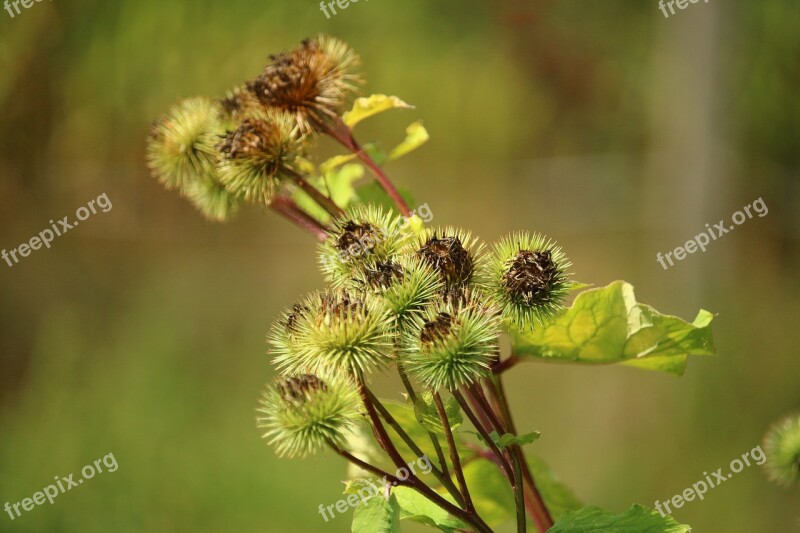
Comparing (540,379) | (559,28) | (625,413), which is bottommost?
(625,413)

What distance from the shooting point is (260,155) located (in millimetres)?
665

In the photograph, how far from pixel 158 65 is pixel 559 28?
129 cm

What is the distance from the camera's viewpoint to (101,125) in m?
2.87

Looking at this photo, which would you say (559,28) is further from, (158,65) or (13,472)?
(13,472)

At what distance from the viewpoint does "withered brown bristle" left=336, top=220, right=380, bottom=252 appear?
1.89 ft

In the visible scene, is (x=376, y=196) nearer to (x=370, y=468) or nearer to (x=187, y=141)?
(x=187, y=141)

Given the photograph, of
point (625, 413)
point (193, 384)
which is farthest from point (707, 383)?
point (193, 384)

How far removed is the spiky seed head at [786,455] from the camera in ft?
2.17

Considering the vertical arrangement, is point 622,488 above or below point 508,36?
below

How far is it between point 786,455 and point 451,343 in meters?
0.32

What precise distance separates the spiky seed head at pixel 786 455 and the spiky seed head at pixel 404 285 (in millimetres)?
317

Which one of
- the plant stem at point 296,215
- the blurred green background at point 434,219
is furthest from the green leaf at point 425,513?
the blurred green background at point 434,219

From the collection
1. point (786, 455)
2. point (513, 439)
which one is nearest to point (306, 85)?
point (513, 439)

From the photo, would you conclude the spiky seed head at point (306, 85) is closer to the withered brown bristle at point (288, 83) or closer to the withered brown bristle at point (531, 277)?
the withered brown bristle at point (288, 83)
